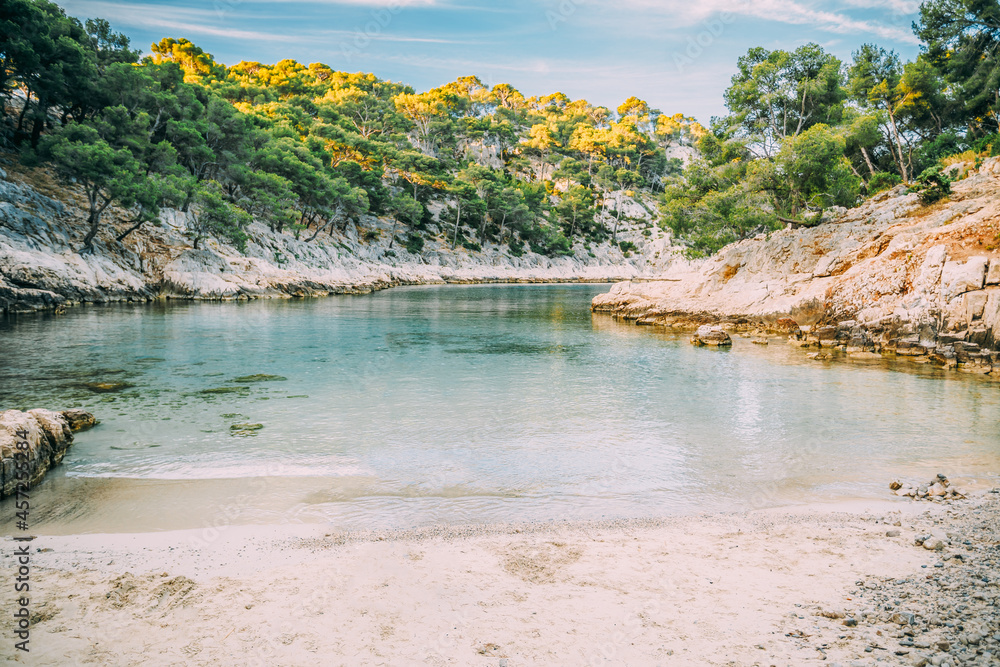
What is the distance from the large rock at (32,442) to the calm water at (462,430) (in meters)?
0.28

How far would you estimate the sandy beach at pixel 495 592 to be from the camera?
346 centimetres

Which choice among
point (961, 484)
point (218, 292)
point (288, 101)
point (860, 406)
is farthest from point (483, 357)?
point (288, 101)

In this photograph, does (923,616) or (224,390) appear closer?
(923,616)

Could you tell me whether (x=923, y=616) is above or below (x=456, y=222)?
below

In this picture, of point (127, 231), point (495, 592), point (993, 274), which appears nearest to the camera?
point (495, 592)

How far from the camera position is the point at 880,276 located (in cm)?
1916

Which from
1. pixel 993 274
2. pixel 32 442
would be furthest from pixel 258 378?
pixel 993 274

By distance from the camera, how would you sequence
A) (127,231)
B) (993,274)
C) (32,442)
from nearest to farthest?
(32,442), (993,274), (127,231)

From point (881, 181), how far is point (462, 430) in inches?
1336

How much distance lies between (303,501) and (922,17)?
42.8 m

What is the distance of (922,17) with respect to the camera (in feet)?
103

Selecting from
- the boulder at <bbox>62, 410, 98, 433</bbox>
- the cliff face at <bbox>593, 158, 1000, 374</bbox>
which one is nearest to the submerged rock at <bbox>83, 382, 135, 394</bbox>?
the boulder at <bbox>62, 410, 98, 433</bbox>

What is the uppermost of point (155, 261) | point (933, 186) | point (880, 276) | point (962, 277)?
point (933, 186)

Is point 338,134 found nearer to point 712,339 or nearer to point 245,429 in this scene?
point 712,339
